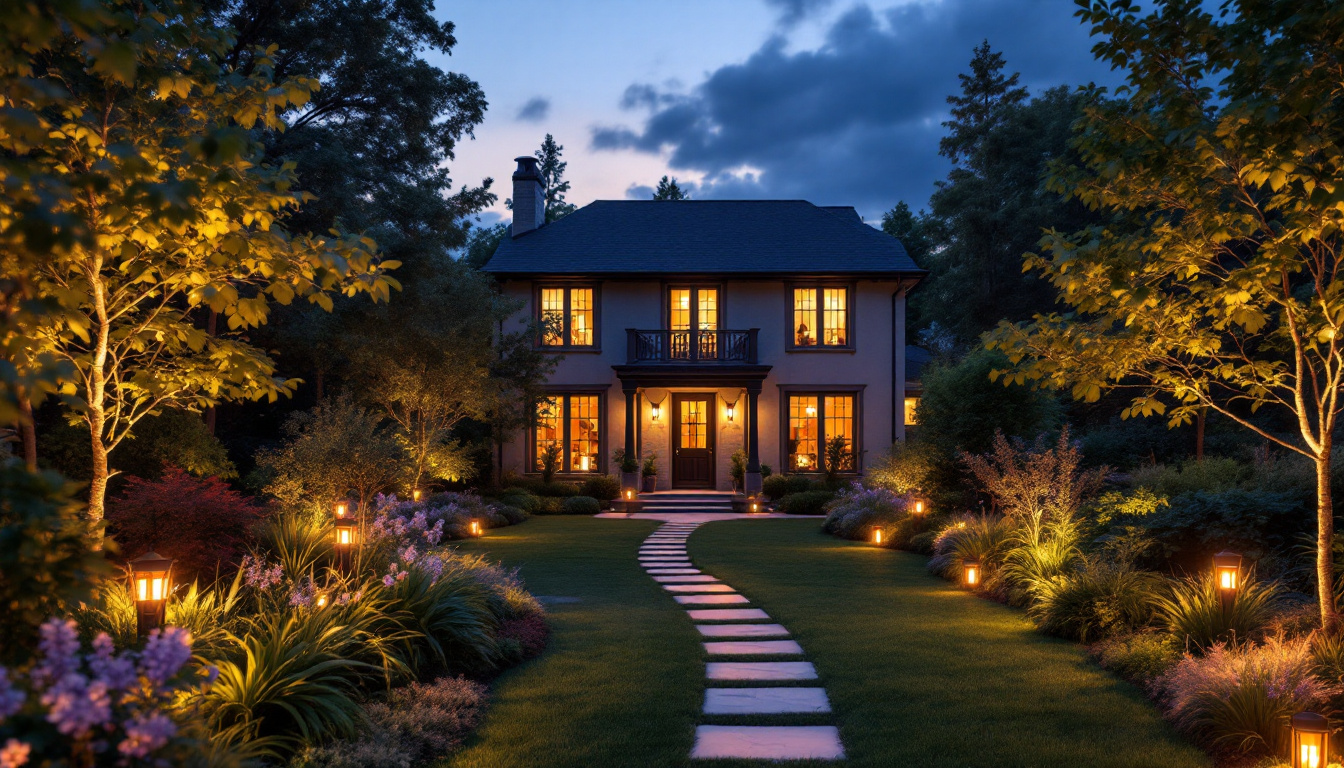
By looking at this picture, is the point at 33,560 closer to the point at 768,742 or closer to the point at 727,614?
the point at 768,742

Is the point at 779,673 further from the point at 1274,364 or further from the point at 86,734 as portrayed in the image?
the point at 86,734

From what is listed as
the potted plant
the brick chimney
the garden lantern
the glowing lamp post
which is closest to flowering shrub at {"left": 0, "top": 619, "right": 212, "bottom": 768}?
the glowing lamp post

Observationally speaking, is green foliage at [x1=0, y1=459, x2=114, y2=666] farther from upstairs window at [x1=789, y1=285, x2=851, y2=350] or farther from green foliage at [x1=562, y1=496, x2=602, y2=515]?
upstairs window at [x1=789, y1=285, x2=851, y2=350]

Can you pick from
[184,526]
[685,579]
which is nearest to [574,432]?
[685,579]

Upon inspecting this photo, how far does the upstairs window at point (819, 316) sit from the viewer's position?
73.3ft

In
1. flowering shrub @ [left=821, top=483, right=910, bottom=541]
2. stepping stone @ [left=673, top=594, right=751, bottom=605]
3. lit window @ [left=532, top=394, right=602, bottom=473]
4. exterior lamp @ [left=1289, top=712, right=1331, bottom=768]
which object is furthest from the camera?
lit window @ [left=532, top=394, right=602, bottom=473]

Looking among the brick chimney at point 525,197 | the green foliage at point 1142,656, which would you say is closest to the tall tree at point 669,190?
the brick chimney at point 525,197

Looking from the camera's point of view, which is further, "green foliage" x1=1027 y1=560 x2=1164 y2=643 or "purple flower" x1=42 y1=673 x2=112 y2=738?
"green foliage" x1=1027 y1=560 x2=1164 y2=643

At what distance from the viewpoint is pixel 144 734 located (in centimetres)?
182

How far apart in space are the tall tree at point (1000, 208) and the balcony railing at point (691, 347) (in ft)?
43.6

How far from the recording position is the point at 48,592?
196 centimetres

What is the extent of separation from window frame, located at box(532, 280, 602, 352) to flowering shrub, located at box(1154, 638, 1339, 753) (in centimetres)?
1832

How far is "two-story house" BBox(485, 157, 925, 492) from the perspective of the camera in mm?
21984

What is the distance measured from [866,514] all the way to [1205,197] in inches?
397
